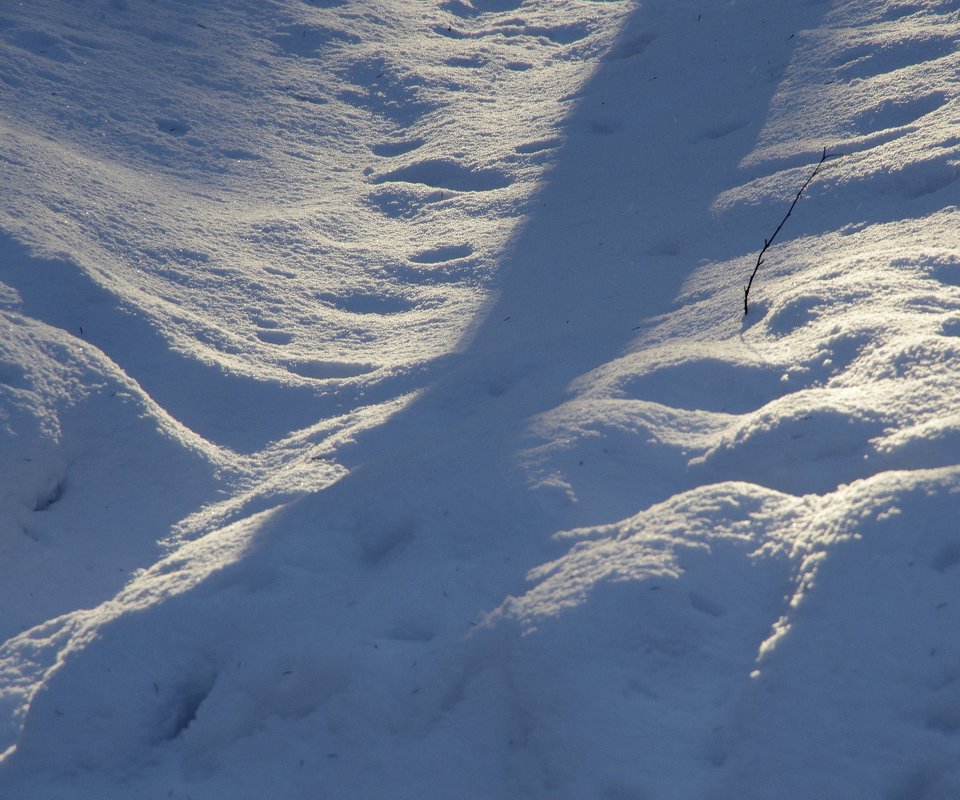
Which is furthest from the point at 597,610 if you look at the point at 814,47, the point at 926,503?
the point at 814,47

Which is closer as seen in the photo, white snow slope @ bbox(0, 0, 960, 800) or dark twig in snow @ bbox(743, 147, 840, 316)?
white snow slope @ bbox(0, 0, 960, 800)

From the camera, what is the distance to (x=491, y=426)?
2.84 meters

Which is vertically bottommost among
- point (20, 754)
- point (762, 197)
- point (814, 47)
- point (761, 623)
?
point (20, 754)

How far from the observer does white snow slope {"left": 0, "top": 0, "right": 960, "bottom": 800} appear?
194 cm

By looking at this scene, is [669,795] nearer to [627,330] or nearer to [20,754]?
[20,754]

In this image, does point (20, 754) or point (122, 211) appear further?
point (122, 211)

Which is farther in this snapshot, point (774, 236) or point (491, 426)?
point (774, 236)

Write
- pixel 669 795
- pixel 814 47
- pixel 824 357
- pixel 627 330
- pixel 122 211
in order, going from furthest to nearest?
pixel 814 47 → pixel 122 211 → pixel 627 330 → pixel 824 357 → pixel 669 795

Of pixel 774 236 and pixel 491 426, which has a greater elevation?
pixel 774 236

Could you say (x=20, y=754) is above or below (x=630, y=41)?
below

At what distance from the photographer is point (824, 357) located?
265cm

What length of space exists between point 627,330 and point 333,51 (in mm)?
3962

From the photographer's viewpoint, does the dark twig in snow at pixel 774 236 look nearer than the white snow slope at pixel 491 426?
No

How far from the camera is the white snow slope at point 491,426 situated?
194cm
